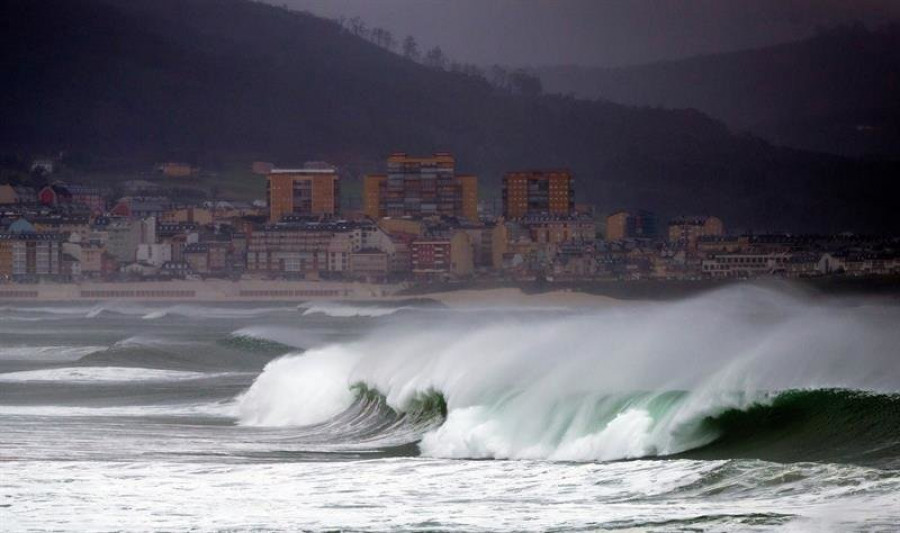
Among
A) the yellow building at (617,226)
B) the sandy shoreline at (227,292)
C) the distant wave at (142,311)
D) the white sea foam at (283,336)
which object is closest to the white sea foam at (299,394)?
the white sea foam at (283,336)

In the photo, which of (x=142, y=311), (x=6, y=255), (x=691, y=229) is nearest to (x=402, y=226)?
(x=691, y=229)

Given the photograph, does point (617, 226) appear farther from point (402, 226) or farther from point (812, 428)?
point (812, 428)

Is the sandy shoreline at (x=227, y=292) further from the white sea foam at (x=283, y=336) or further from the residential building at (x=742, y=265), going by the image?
the white sea foam at (x=283, y=336)

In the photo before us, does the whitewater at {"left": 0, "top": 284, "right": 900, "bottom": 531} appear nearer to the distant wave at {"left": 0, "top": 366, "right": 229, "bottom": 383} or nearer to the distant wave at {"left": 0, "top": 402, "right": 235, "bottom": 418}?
the distant wave at {"left": 0, "top": 402, "right": 235, "bottom": 418}

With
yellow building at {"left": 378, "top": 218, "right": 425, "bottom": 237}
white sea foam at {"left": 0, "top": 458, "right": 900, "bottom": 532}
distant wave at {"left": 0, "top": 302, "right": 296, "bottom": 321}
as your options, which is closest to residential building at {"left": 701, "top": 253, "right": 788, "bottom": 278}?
distant wave at {"left": 0, "top": 302, "right": 296, "bottom": 321}

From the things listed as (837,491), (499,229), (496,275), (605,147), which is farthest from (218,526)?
(605,147)

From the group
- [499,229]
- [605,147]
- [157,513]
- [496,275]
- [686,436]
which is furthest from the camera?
[605,147]

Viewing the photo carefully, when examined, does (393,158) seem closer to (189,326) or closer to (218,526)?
(189,326)
